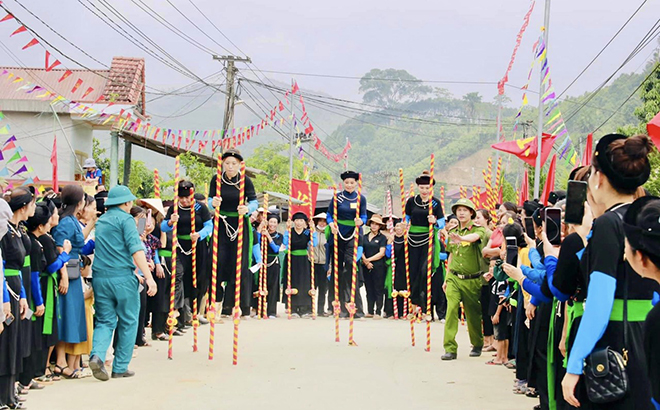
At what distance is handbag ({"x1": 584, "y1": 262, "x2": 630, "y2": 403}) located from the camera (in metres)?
4.33

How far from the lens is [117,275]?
952 cm

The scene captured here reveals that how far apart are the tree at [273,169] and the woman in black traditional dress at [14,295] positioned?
134 feet

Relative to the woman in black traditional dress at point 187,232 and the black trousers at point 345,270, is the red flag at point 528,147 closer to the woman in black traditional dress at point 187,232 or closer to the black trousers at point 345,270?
the black trousers at point 345,270

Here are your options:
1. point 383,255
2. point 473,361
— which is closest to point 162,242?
point 473,361

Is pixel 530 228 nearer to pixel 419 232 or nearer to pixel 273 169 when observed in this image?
pixel 419 232

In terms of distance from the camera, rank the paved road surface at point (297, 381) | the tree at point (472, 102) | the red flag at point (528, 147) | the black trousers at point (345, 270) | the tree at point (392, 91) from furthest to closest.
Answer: the tree at point (392, 91) → the tree at point (472, 102) → the red flag at point (528, 147) → the black trousers at point (345, 270) → the paved road surface at point (297, 381)

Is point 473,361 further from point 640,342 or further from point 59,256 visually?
point 640,342

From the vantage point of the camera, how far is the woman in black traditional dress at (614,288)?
4422mm

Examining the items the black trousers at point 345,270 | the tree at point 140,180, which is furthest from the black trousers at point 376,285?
the tree at point 140,180

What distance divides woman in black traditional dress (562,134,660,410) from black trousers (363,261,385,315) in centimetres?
1449

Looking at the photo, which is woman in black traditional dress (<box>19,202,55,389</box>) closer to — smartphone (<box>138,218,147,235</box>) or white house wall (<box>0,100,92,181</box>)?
smartphone (<box>138,218,147,235</box>)

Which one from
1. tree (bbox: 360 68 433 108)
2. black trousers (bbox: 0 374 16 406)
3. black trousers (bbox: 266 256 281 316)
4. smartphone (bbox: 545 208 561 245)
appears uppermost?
tree (bbox: 360 68 433 108)

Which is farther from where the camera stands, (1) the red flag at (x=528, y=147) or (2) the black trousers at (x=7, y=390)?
(1) the red flag at (x=528, y=147)

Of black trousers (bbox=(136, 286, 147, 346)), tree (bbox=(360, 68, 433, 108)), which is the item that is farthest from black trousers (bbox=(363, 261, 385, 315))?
tree (bbox=(360, 68, 433, 108))
